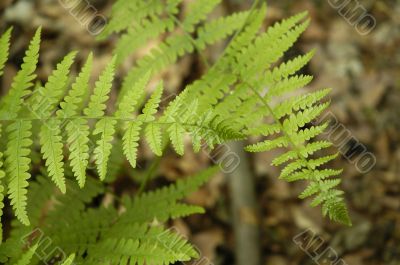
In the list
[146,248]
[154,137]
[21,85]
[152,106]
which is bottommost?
[146,248]

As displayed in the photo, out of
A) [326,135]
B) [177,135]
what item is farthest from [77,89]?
[326,135]

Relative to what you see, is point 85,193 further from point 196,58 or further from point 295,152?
point 196,58

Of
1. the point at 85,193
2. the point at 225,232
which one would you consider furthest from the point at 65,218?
the point at 225,232

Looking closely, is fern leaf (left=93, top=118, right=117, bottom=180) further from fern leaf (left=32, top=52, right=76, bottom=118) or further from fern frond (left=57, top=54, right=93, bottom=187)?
fern leaf (left=32, top=52, right=76, bottom=118)

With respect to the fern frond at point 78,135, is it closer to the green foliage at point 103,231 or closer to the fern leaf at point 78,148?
the fern leaf at point 78,148

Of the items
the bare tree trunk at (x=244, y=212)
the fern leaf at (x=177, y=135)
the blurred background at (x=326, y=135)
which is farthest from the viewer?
the blurred background at (x=326, y=135)

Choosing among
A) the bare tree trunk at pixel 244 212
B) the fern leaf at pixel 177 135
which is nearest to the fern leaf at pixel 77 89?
the fern leaf at pixel 177 135

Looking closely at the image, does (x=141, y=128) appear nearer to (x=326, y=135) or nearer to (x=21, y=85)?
(x=21, y=85)
